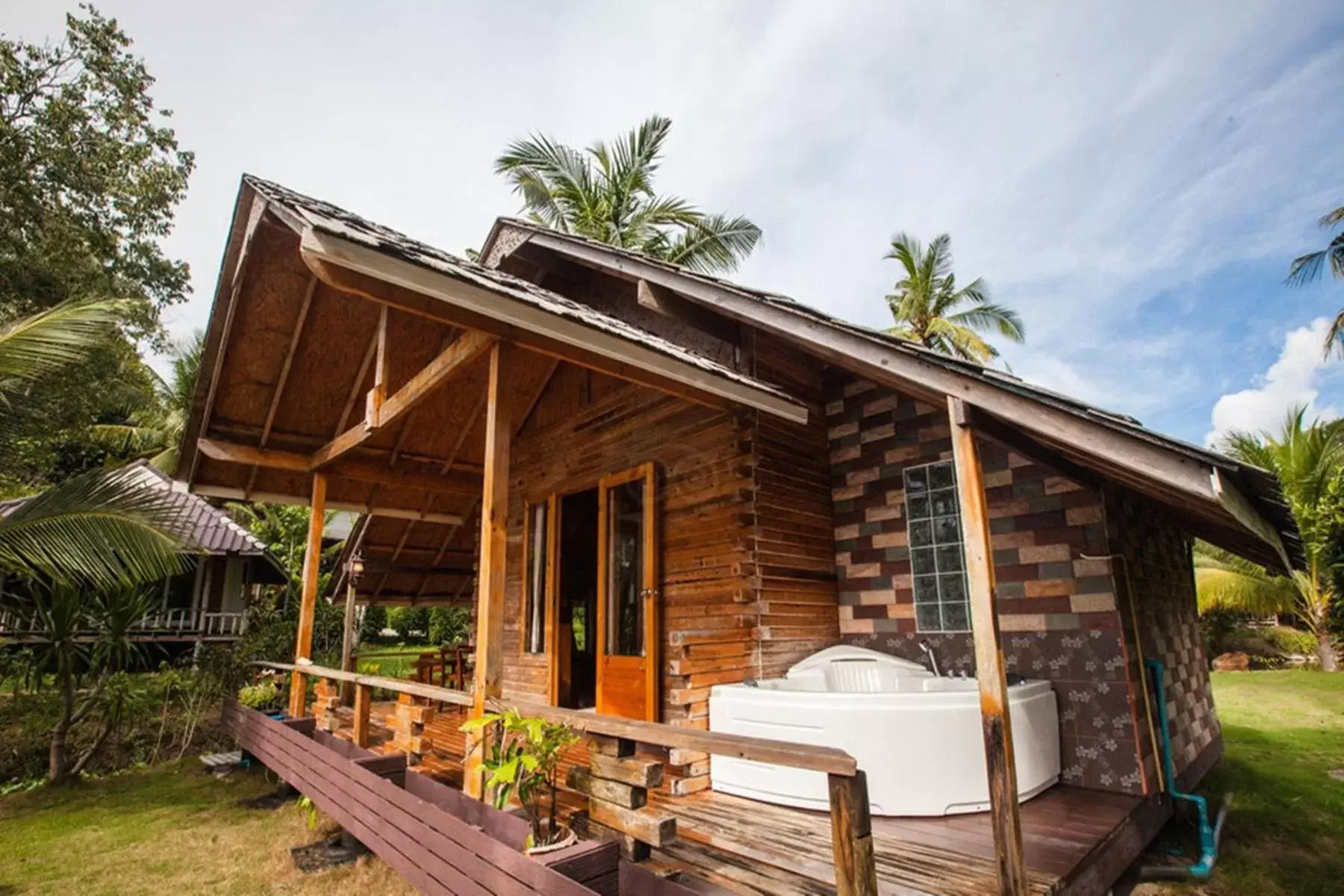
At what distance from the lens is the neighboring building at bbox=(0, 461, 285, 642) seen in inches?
507

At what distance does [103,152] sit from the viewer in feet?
39.4

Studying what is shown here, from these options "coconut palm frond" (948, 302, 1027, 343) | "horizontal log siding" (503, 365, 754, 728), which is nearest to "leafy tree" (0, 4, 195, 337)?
"horizontal log siding" (503, 365, 754, 728)

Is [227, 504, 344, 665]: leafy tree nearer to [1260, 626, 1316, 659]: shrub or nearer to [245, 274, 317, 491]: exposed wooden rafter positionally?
[245, 274, 317, 491]: exposed wooden rafter

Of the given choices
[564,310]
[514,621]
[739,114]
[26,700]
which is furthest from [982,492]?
[26,700]

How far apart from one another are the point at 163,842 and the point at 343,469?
10.6 feet

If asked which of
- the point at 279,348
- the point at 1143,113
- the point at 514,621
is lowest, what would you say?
the point at 514,621


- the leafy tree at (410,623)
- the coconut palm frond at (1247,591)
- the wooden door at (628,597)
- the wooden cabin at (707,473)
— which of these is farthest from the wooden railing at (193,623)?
the coconut palm frond at (1247,591)

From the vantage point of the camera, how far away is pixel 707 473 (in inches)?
206

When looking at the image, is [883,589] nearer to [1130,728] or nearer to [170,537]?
[1130,728]

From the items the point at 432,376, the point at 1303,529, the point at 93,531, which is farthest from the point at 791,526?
the point at 1303,529

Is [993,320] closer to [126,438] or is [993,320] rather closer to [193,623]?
[193,623]

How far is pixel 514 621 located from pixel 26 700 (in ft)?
A: 19.6

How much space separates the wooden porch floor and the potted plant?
0.31 m

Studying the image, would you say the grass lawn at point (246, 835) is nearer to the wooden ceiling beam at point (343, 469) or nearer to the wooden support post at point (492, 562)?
the wooden support post at point (492, 562)
